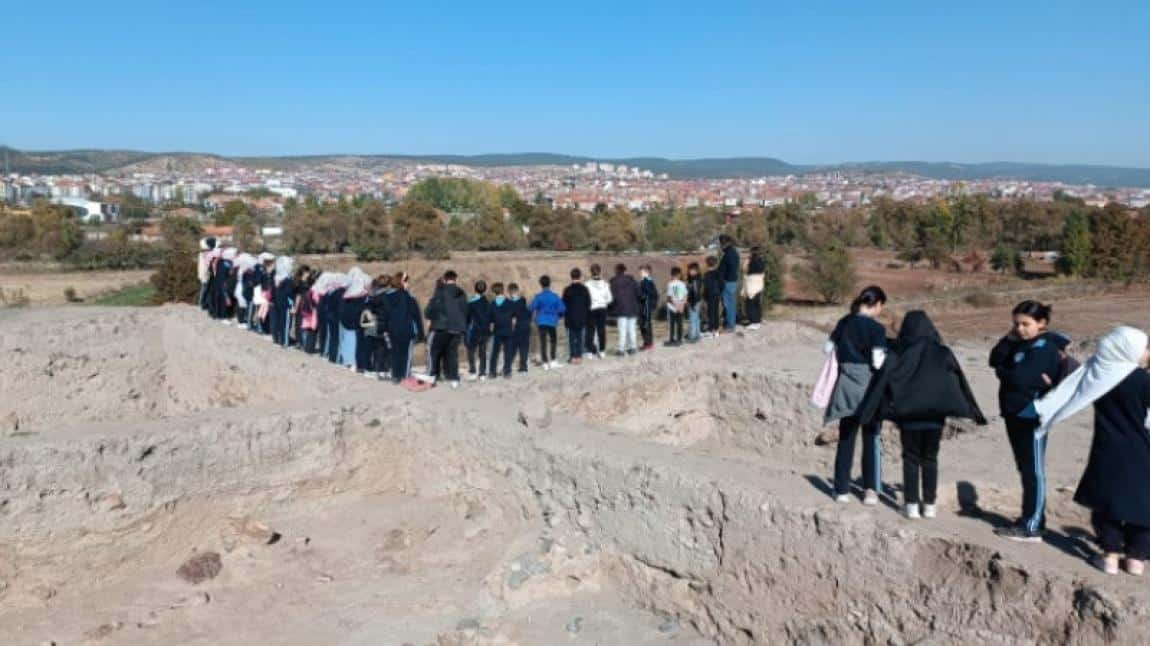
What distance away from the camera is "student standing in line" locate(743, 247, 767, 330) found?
1264 centimetres

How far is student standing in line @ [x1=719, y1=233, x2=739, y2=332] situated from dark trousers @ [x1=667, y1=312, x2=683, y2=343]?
73 cm

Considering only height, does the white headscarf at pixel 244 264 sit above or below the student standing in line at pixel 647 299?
above

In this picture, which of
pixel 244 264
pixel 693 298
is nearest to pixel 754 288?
pixel 693 298

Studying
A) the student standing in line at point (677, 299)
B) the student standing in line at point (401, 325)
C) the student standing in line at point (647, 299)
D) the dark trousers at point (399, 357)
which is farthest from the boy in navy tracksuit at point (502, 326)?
the student standing in line at point (677, 299)

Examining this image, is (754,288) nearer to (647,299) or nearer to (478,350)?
(647,299)

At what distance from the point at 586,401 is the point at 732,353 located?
A: 2994mm

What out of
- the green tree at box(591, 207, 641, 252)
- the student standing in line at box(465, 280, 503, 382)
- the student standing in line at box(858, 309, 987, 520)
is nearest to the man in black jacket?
the student standing in line at box(465, 280, 503, 382)

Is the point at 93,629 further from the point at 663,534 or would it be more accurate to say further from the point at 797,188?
the point at 797,188

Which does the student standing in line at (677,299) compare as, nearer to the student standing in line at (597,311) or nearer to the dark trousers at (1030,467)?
the student standing in line at (597,311)

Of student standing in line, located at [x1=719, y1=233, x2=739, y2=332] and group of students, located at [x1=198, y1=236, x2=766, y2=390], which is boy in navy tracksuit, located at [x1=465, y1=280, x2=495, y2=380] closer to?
group of students, located at [x1=198, y1=236, x2=766, y2=390]

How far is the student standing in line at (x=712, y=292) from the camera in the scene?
41.9 feet

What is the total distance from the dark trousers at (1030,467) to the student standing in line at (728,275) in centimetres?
640

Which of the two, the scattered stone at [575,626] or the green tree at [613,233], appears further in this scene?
the green tree at [613,233]

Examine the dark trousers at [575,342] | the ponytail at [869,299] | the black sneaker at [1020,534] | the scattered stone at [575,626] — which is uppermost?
the ponytail at [869,299]
